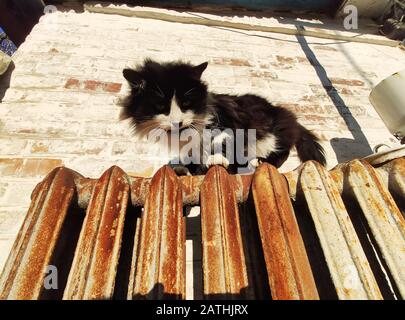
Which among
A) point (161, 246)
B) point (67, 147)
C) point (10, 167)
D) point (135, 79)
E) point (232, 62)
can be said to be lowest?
point (161, 246)

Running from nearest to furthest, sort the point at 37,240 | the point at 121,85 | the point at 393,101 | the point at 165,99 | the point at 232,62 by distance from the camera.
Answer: the point at 37,240 → the point at 393,101 → the point at 165,99 → the point at 121,85 → the point at 232,62

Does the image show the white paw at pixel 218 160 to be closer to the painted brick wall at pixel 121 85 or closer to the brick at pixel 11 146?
the painted brick wall at pixel 121 85

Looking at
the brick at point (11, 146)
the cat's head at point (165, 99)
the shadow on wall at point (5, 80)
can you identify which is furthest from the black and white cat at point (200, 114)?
the shadow on wall at point (5, 80)

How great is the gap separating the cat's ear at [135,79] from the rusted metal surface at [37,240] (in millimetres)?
542

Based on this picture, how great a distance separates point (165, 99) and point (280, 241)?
740mm

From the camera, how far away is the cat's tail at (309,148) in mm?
1090

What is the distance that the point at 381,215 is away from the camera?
0.66m

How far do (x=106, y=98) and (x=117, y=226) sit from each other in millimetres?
809

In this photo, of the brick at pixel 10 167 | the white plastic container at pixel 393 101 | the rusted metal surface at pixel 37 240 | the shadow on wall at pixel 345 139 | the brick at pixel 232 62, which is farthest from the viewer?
the brick at pixel 232 62

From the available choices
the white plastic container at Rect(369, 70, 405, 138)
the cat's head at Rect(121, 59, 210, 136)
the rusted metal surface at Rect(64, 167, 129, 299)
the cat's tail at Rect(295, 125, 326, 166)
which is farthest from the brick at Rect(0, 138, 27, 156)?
the white plastic container at Rect(369, 70, 405, 138)

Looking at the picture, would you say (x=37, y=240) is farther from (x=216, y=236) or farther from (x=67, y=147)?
(x=67, y=147)

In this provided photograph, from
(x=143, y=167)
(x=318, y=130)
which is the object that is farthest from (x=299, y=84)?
(x=143, y=167)

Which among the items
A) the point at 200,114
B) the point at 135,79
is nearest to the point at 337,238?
the point at 200,114

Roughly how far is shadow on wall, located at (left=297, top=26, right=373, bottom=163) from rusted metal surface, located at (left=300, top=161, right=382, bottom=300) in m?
0.52
